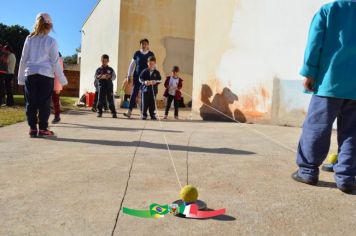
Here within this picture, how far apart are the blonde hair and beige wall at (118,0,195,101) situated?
8120 mm

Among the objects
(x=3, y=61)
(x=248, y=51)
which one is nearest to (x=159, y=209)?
(x=248, y=51)

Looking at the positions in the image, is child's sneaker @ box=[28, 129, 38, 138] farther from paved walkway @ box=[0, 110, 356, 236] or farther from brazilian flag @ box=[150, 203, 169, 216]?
brazilian flag @ box=[150, 203, 169, 216]

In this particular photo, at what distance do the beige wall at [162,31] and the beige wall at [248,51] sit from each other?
471 centimetres

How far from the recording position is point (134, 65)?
29.8 ft

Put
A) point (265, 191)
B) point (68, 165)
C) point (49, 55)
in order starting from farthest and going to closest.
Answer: point (49, 55) < point (68, 165) < point (265, 191)

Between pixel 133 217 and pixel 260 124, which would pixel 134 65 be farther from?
pixel 133 217

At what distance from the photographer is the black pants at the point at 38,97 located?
5.33m

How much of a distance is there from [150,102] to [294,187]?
20.1 ft

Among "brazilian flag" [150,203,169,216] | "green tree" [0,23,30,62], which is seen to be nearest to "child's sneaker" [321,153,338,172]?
"brazilian flag" [150,203,169,216]

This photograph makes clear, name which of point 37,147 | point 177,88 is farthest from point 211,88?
point 37,147

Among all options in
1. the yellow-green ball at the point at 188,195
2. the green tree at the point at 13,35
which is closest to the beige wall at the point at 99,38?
the yellow-green ball at the point at 188,195

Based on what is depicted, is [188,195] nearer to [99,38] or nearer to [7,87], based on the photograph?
[7,87]

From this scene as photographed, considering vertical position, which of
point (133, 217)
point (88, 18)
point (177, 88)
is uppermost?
point (88, 18)

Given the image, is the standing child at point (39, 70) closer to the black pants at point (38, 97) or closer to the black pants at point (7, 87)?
the black pants at point (38, 97)
